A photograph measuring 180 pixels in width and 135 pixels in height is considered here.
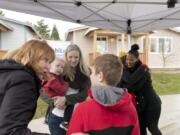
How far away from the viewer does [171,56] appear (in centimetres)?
4459

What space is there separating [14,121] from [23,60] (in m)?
0.45

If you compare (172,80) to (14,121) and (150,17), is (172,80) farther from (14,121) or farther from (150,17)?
(14,121)

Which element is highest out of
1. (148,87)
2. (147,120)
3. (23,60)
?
(23,60)

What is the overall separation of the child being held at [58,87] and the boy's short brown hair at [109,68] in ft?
5.57

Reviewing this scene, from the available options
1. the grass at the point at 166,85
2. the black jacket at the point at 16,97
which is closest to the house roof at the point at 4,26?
the grass at the point at 166,85

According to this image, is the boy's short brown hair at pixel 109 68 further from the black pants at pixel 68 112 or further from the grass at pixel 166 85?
the grass at pixel 166 85

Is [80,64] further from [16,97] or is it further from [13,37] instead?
[13,37]

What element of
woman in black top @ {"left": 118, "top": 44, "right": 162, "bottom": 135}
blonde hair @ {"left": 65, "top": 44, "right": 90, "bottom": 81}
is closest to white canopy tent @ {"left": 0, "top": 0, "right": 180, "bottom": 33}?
woman in black top @ {"left": 118, "top": 44, "right": 162, "bottom": 135}

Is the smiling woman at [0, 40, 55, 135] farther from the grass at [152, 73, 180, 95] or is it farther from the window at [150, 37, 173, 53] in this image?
the window at [150, 37, 173, 53]

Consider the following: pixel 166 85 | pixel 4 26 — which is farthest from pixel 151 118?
pixel 4 26

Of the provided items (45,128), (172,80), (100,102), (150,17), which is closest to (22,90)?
(100,102)

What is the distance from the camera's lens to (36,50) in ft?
Result: 10.0

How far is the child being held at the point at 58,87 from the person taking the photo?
5234mm

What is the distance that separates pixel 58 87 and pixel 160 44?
40.3 m
